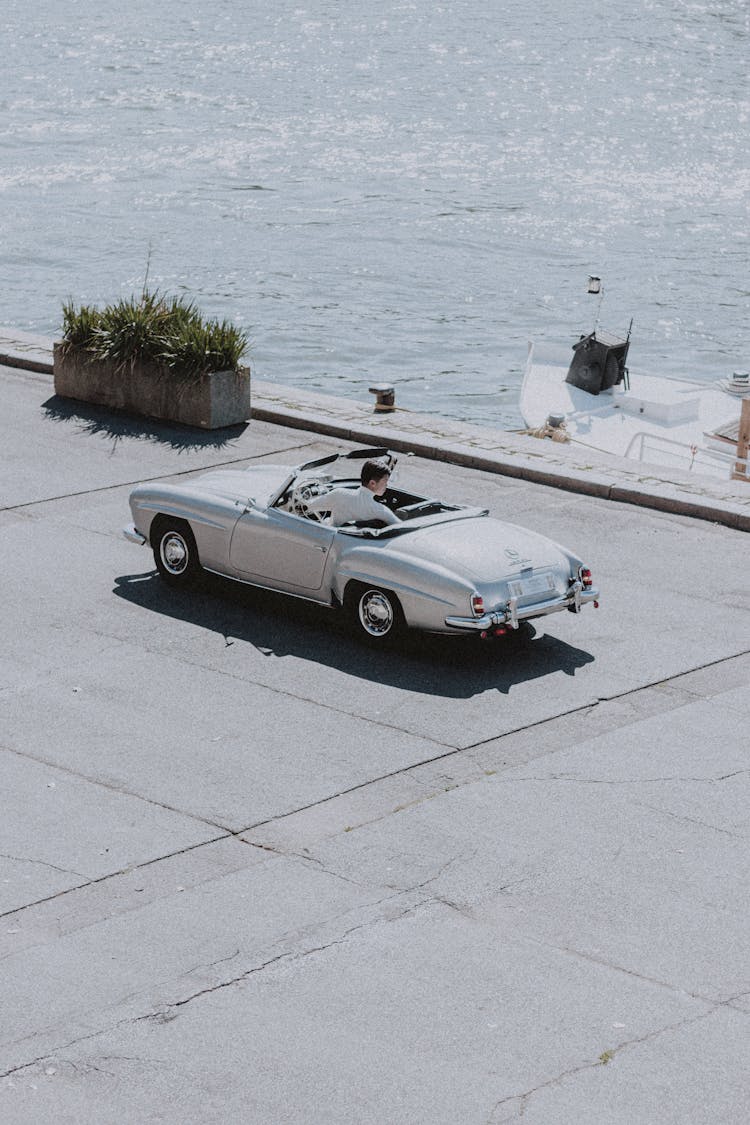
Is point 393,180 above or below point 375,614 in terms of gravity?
above

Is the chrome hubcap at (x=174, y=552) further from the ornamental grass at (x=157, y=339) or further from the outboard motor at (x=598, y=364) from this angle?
the outboard motor at (x=598, y=364)

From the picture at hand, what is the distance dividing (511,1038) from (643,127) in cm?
7759

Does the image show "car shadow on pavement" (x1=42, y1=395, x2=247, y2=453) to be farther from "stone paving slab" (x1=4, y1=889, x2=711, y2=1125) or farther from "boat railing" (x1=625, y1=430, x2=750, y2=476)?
"boat railing" (x1=625, y1=430, x2=750, y2=476)

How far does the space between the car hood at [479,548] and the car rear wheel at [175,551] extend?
2080mm

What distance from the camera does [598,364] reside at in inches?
1359

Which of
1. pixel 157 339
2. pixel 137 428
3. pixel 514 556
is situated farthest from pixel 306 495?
pixel 157 339

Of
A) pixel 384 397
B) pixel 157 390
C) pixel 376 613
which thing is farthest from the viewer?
pixel 384 397

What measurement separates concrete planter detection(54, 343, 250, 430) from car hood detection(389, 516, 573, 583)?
6.68m

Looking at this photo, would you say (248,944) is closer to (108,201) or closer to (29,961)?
Answer: (29,961)

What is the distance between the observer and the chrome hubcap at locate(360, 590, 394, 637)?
11.6 m

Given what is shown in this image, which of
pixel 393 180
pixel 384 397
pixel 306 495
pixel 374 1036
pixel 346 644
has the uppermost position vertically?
pixel 393 180

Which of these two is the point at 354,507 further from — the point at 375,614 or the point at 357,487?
the point at 375,614

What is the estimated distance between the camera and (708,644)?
39.8ft

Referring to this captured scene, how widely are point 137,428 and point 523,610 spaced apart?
8.01 meters
